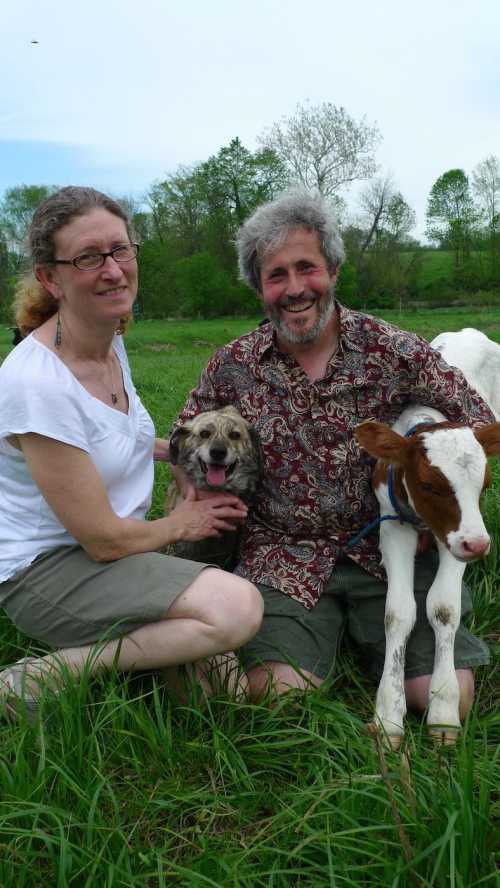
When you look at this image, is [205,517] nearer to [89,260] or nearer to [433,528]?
[433,528]

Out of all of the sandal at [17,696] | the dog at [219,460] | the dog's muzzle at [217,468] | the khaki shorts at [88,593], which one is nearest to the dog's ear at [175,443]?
the dog at [219,460]

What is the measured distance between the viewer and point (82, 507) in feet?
8.96

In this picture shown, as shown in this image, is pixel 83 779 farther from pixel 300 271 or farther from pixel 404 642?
pixel 300 271

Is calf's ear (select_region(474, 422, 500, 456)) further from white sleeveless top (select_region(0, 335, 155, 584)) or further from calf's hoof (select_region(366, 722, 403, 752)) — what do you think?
white sleeveless top (select_region(0, 335, 155, 584))

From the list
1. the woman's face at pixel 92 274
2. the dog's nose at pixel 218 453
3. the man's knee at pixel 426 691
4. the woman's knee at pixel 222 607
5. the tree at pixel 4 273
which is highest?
the tree at pixel 4 273

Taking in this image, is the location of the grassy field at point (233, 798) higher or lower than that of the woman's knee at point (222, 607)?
lower

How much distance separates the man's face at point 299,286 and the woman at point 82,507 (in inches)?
25.6

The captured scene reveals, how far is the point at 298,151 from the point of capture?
44.4 m

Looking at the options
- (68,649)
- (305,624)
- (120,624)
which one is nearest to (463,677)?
(305,624)

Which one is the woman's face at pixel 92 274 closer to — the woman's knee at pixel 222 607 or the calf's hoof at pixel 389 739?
the woman's knee at pixel 222 607

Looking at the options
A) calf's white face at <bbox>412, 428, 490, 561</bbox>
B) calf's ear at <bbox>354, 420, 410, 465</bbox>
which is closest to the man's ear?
calf's ear at <bbox>354, 420, 410, 465</bbox>

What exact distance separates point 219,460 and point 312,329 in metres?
0.82

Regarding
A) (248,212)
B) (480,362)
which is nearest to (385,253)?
(248,212)

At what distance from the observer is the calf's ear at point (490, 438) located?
285cm
